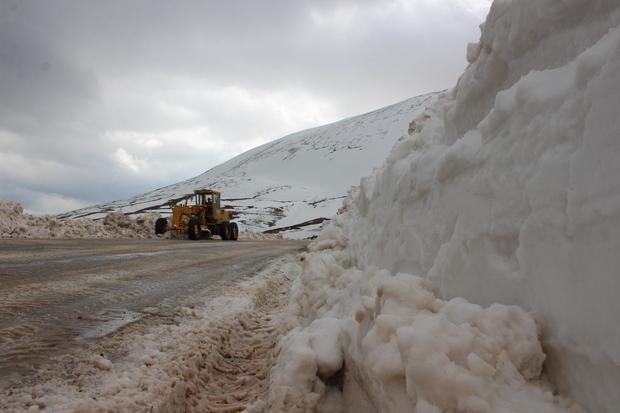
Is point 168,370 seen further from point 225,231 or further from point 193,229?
point 225,231

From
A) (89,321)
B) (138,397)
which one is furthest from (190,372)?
(89,321)

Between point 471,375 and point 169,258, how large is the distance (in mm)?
6683

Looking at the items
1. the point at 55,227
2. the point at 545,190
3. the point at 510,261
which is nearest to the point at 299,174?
the point at 55,227

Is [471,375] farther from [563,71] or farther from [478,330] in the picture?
[563,71]

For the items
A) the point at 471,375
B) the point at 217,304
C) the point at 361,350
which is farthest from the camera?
the point at 217,304

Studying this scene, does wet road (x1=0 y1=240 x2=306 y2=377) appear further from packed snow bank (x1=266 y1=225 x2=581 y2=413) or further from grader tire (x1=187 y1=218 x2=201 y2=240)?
grader tire (x1=187 y1=218 x2=201 y2=240)

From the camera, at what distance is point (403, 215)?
2.66 meters

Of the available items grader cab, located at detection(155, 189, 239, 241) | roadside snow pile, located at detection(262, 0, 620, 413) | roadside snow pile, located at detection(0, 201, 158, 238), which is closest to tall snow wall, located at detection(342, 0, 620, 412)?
roadside snow pile, located at detection(262, 0, 620, 413)

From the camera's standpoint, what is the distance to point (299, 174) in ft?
330

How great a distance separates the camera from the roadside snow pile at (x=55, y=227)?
11.9 m

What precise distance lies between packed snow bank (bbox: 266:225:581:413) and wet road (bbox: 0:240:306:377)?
1.47 m

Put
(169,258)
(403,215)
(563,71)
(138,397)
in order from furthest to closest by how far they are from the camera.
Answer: (169,258), (403,215), (138,397), (563,71)

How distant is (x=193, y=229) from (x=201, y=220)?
1784mm

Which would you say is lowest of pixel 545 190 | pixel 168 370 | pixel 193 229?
pixel 168 370
